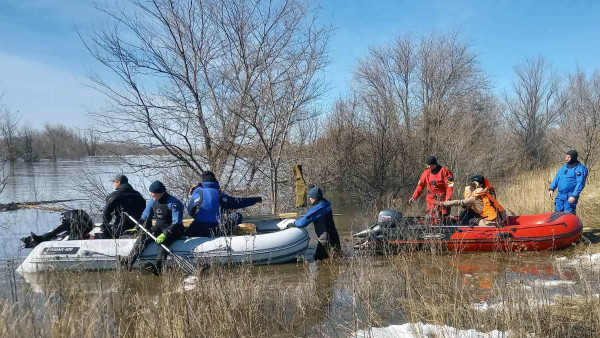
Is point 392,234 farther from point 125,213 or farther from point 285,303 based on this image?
point 125,213

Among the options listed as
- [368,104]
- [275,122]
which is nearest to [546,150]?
[368,104]

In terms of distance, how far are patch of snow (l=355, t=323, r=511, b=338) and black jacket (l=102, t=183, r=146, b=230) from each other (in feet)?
16.5

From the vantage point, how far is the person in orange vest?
25.2 feet

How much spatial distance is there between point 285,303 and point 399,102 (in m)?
19.0

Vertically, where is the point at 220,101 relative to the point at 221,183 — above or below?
above

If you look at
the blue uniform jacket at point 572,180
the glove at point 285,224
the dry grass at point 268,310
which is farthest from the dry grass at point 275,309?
the blue uniform jacket at point 572,180

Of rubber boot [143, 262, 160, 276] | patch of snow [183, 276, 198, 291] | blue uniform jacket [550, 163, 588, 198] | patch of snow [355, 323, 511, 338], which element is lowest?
patch of snow [355, 323, 511, 338]

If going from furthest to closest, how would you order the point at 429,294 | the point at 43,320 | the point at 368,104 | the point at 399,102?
the point at 399,102 < the point at 368,104 < the point at 429,294 < the point at 43,320

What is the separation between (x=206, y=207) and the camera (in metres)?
7.45

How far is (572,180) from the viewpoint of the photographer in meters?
8.30

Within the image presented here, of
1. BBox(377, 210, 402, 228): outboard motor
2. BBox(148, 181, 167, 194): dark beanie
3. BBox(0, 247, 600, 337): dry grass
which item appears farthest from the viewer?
BBox(377, 210, 402, 228): outboard motor

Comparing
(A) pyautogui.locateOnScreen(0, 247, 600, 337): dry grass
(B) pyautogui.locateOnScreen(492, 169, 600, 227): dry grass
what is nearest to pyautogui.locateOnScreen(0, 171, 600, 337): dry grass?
(A) pyautogui.locateOnScreen(0, 247, 600, 337): dry grass

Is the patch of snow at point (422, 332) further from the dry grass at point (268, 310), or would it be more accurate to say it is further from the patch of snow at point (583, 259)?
the patch of snow at point (583, 259)

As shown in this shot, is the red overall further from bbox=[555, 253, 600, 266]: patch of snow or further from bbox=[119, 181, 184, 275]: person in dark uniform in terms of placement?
bbox=[119, 181, 184, 275]: person in dark uniform
